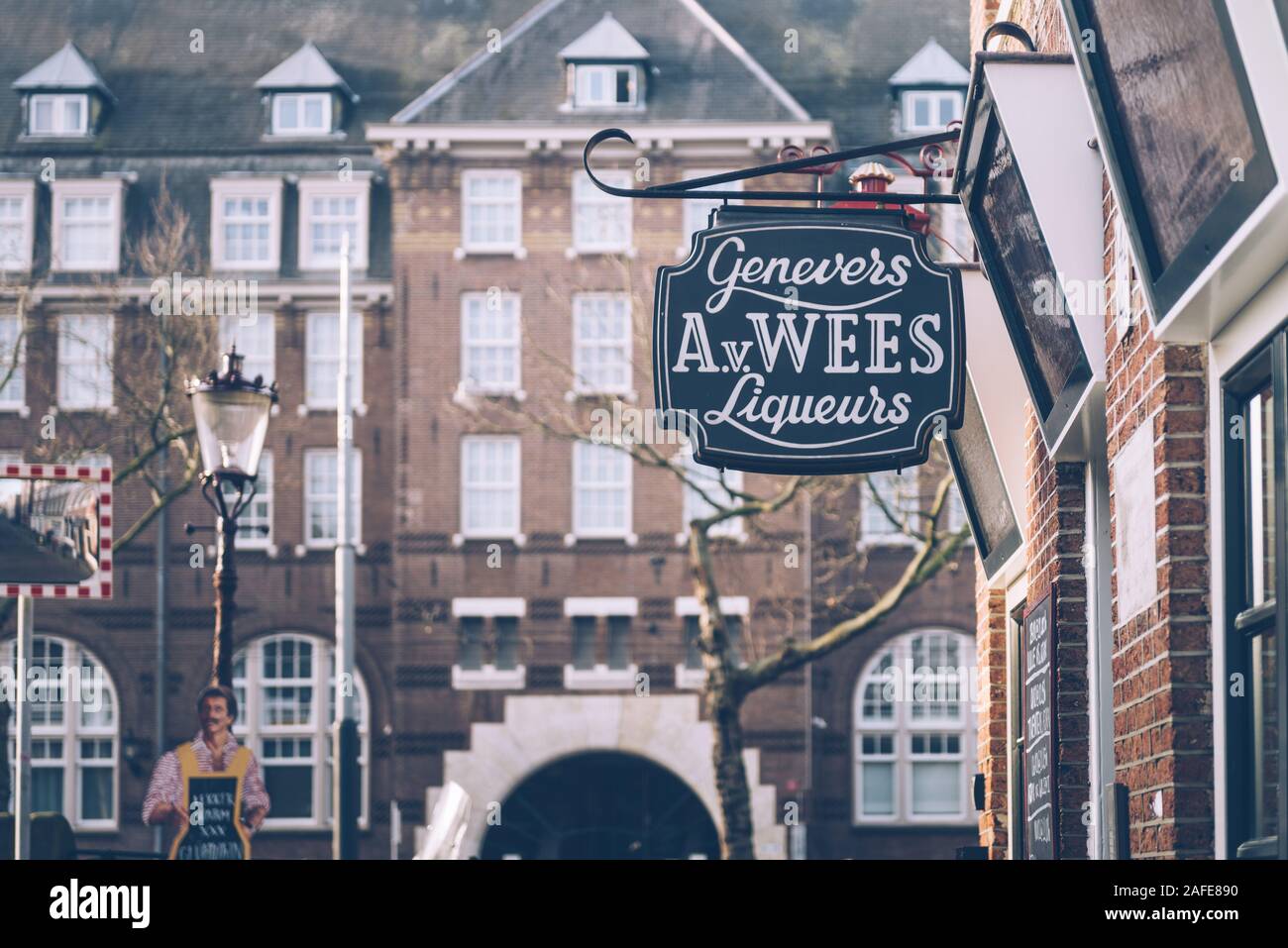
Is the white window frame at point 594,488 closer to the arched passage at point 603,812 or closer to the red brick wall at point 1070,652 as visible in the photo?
the arched passage at point 603,812

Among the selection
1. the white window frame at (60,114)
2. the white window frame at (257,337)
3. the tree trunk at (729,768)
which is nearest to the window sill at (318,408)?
the white window frame at (257,337)

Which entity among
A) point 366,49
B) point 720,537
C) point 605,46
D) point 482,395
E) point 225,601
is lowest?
point 225,601

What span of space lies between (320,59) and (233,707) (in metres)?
31.6

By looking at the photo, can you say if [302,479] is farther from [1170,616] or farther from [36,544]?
[1170,616]

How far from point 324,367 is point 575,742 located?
893 centimetres

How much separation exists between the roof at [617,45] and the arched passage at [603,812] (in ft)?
39.8

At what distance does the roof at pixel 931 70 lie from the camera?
129 feet

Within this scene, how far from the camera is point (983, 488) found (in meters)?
8.57

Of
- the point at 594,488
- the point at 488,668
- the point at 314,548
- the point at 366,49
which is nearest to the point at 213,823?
the point at 488,668

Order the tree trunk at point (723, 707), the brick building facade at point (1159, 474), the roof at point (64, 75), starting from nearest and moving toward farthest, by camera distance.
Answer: the brick building facade at point (1159, 474), the tree trunk at point (723, 707), the roof at point (64, 75)

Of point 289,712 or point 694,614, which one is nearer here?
point 694,614

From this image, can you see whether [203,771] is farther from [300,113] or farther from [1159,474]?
[300,113]

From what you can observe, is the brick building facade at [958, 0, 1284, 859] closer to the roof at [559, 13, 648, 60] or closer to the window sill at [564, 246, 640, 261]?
the window sill at [564, 246, 640, 261]
